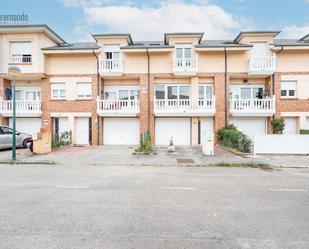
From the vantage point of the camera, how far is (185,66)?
63.1ft

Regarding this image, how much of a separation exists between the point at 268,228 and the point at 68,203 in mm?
4161

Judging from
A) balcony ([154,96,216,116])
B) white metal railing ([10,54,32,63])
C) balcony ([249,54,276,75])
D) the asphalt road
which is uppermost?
white metal railing ([10,54,32,63])

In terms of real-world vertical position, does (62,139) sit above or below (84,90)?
below

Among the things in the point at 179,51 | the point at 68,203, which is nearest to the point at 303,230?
the point at 68,203

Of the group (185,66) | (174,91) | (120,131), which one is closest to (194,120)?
(174,91)

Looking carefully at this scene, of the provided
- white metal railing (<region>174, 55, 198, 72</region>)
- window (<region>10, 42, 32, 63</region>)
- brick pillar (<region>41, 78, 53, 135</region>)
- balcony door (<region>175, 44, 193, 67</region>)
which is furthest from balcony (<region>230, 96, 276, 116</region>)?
window (<region>10, 42, 32, 63</region>)

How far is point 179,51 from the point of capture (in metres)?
20.2

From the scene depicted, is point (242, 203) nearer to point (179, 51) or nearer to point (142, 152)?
point (142, 152)

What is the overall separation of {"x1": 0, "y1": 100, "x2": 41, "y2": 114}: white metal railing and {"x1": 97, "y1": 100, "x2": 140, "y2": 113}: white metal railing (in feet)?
16.9

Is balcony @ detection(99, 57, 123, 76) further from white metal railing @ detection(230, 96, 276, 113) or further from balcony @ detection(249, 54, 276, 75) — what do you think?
balcony @ detection(249, 54, 276, 75)

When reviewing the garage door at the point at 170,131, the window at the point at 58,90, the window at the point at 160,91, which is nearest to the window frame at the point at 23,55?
the window at the point at 58,90

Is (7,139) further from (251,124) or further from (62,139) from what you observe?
Result: (251,124)

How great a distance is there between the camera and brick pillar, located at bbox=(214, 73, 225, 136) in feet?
64.3

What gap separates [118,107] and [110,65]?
3407 millimetres
